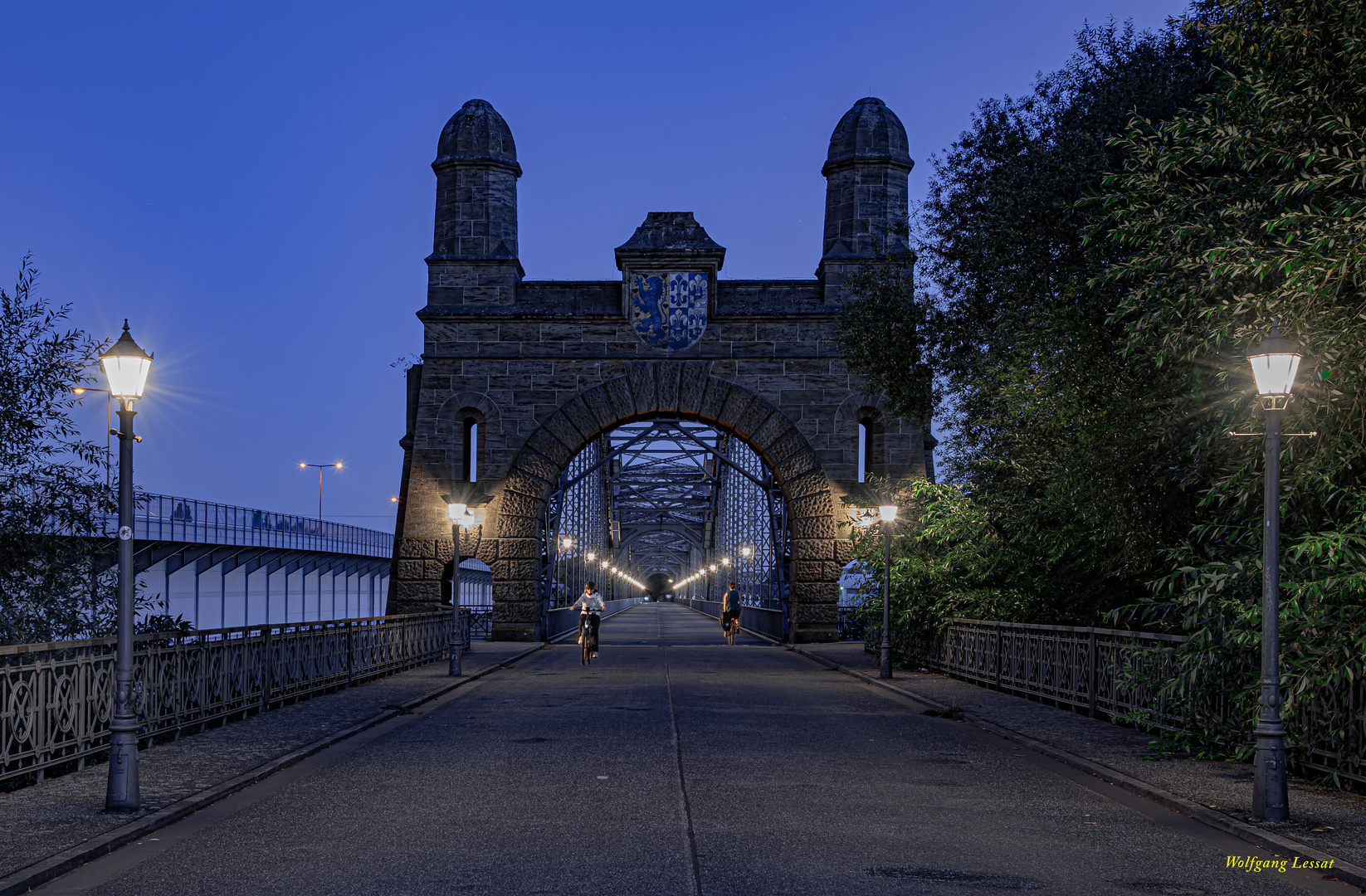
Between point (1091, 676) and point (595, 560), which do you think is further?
point (595, 560)

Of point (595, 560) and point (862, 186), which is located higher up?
point (862, 186)

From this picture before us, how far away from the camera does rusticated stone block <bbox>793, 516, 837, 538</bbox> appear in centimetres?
3212

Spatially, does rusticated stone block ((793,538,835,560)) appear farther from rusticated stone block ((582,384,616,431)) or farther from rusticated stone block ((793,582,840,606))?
rusticated stone block ((582,384,616,431))

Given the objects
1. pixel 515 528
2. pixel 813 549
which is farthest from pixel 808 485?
pixel 515 528

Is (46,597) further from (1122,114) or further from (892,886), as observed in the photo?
(1122,114)

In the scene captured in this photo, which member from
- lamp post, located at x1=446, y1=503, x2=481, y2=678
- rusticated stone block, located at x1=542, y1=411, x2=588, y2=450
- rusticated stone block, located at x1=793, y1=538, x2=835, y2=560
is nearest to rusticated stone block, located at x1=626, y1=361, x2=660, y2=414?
rusticated stone block, located at x1=542, y1=411, x2=588, y2=450

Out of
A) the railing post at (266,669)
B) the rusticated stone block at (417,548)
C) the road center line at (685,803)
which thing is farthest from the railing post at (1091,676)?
the rusticated stone block at (417,548)

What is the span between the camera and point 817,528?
106 ft

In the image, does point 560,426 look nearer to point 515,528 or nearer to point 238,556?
point 515,528

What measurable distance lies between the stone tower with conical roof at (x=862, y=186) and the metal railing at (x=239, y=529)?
59.4 feet

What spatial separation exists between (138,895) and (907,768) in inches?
264

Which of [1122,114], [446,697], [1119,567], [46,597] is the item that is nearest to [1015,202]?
[1122,114]

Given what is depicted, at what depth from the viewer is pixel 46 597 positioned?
13164 mm

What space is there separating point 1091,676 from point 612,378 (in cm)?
1925
